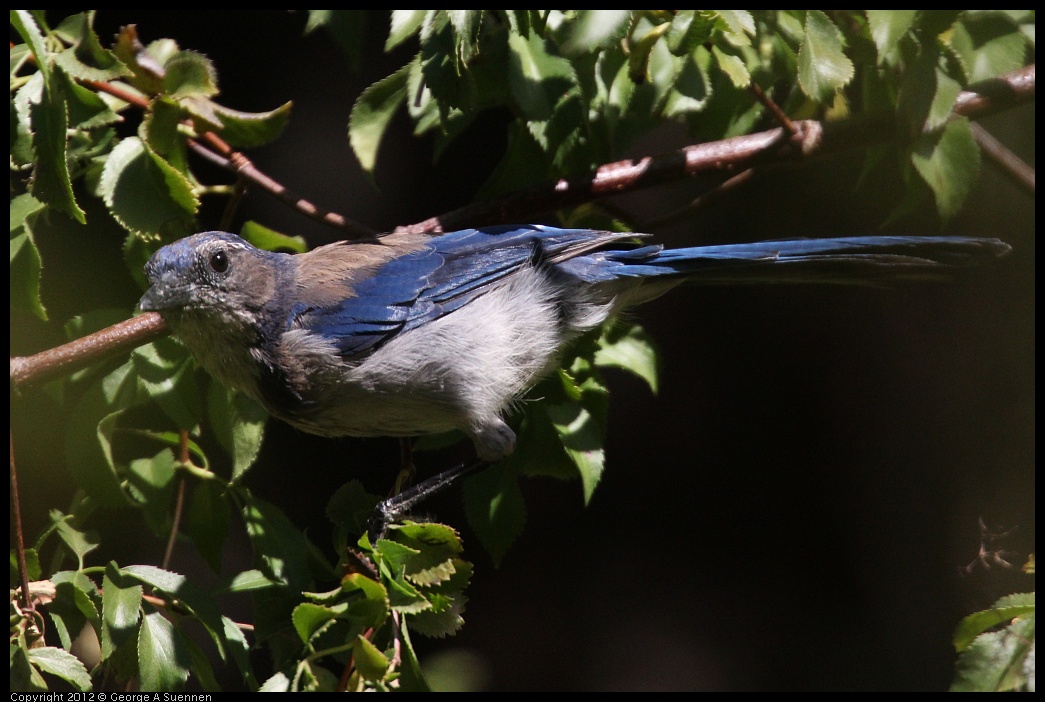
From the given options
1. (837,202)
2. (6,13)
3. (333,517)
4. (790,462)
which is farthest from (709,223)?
(6,13)

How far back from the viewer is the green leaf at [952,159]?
2266 mm

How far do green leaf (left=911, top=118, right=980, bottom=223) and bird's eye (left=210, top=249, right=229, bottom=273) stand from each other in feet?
6.26

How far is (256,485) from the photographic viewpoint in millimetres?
3971

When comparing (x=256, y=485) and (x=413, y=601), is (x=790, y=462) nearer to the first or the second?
(x=256, y=485)

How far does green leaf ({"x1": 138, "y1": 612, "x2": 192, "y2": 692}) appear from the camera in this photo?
6.44 ft

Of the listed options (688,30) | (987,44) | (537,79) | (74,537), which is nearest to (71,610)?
(74,537)

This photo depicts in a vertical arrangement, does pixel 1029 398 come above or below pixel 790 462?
above

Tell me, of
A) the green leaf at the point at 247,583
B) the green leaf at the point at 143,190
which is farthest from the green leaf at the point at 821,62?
the green leaf at the point at 247,583

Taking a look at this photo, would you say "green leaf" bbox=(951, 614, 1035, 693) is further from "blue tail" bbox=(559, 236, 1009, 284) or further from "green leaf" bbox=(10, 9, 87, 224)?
"green leaf" bbox=(10, 9, 87, 224)

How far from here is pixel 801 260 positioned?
9.14 ft

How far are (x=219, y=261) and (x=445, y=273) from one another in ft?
2.31

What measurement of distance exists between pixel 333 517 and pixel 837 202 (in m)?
2.57

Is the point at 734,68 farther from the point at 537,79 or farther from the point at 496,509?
the point at 496,509

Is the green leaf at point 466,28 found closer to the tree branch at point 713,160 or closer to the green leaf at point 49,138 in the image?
the tree branch at point 713,160
